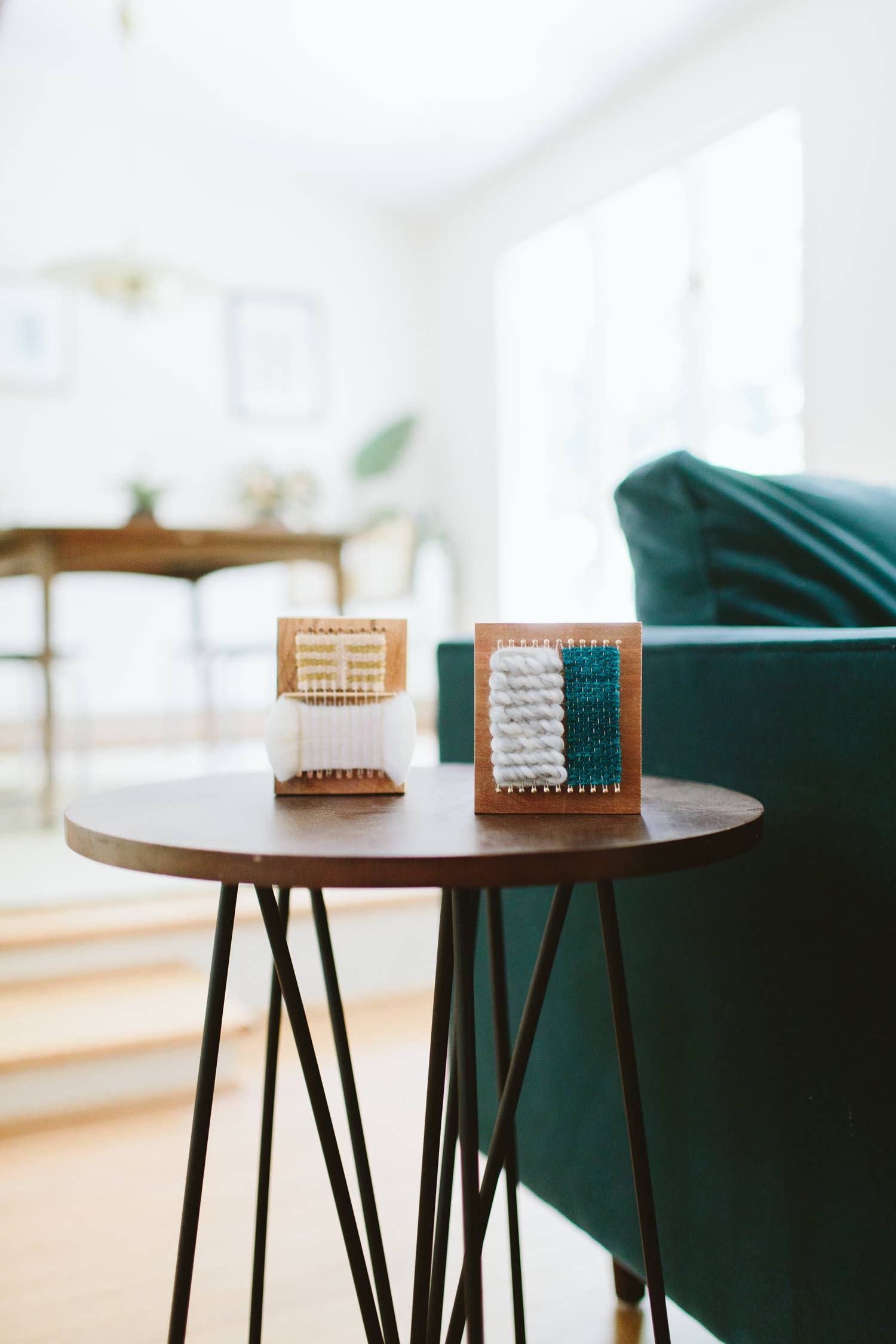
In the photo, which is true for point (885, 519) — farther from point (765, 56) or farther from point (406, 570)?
point (406, 570)

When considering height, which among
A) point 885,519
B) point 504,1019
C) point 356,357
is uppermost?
point 356,357

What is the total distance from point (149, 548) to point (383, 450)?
272 centimetres

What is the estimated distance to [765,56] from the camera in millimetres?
3949

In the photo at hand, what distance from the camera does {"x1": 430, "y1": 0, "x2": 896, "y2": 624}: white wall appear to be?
3.47 metres

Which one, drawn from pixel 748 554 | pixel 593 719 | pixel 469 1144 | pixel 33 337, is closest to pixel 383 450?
pixel 33 337

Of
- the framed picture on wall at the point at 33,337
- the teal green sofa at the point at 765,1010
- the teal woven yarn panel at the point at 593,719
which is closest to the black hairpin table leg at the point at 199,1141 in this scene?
the teal woven yarn panel at the point at 593,719

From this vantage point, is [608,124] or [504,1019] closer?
[504,1019]

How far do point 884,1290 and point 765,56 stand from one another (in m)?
4.05

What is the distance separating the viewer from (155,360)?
5.65 m

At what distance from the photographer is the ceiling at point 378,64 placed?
14.3 ft

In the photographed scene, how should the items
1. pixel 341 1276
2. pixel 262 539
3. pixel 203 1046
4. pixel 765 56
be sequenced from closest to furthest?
pixel 203 1046, pixel 341 1276, pixel 262 539, pixel 765 56

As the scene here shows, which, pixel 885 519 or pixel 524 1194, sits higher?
pixel 885 519

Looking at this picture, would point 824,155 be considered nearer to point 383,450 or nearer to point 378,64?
point 378,64

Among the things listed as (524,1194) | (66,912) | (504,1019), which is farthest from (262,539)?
(504,1019)
